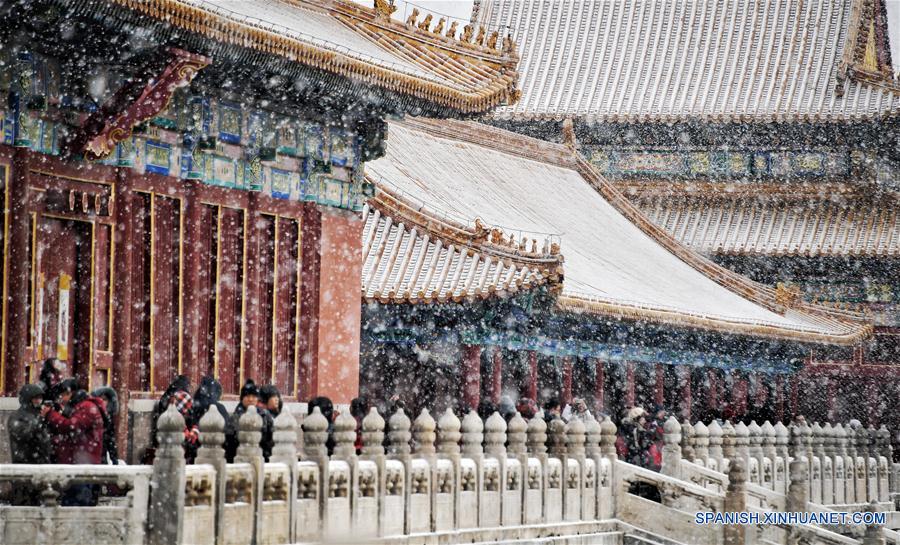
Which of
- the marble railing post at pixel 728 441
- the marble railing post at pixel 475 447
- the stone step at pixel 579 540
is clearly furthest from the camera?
the marble railing post at pixel 728 441

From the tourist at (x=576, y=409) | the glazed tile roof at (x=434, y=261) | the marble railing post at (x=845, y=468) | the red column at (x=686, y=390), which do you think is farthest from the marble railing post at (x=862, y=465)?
the glazed tile roof at (x=434, y=261)

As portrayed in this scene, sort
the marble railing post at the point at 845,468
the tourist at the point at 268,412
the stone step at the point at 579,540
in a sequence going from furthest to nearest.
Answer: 1. the marble railing post at the point at 845,468
2. the stone step at the point at 579,540
3. the tourist at the point at 268,412

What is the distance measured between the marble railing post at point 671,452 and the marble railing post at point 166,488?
10.6 metres

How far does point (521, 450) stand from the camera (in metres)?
18.6

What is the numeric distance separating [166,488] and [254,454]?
1.40 metres

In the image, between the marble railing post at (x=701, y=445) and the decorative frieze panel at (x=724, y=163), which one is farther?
the decorative frieze panel at (x=724, y=163)

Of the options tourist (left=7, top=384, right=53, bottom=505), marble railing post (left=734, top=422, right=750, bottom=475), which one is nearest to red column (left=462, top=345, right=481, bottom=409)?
marble railing post (left=734, top=422, right=750, bottom=475)

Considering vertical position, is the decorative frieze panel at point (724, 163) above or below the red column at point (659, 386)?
above

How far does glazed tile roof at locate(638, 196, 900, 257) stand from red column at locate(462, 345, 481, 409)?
17.2m

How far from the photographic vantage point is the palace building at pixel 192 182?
55.8ft

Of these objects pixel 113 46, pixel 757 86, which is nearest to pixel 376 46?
pixel 113 46

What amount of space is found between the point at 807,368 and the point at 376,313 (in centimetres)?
1703

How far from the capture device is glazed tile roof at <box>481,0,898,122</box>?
143 feet

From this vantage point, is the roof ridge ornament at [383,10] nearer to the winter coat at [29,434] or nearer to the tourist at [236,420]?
the tourist at [236,420]
